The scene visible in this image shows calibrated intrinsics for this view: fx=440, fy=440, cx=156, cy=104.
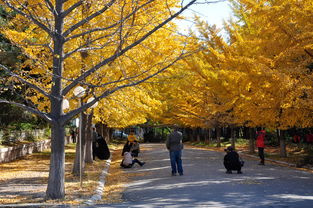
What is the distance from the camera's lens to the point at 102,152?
2227cm

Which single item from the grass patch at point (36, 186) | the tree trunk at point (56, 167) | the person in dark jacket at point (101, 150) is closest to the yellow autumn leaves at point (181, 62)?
the tree trunk at point (56, 167)

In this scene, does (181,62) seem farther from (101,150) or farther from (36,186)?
(36,186)

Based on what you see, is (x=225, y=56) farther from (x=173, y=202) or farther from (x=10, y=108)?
(x=173, y=202)

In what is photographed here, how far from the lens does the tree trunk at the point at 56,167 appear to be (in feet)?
31.0

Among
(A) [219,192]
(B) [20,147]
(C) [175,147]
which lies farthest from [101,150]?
(A) [219,192]

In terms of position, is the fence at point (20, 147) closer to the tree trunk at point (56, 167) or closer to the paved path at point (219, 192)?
Answer: the paved path at point (219, 192)

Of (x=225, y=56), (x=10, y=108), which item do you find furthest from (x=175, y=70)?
(x=10, y=108)

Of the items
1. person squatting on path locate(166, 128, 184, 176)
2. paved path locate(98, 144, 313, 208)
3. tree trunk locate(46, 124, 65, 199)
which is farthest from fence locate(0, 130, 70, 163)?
tree trunk locate(46, 124, 65, 199)

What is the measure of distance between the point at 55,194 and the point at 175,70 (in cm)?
620

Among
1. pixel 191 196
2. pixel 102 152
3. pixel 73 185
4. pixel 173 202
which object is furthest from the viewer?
pixel 102 152

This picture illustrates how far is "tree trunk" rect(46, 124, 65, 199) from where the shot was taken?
946cm

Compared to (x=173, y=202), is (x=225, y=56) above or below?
above

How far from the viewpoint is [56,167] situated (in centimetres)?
952

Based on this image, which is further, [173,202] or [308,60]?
[308,60]
